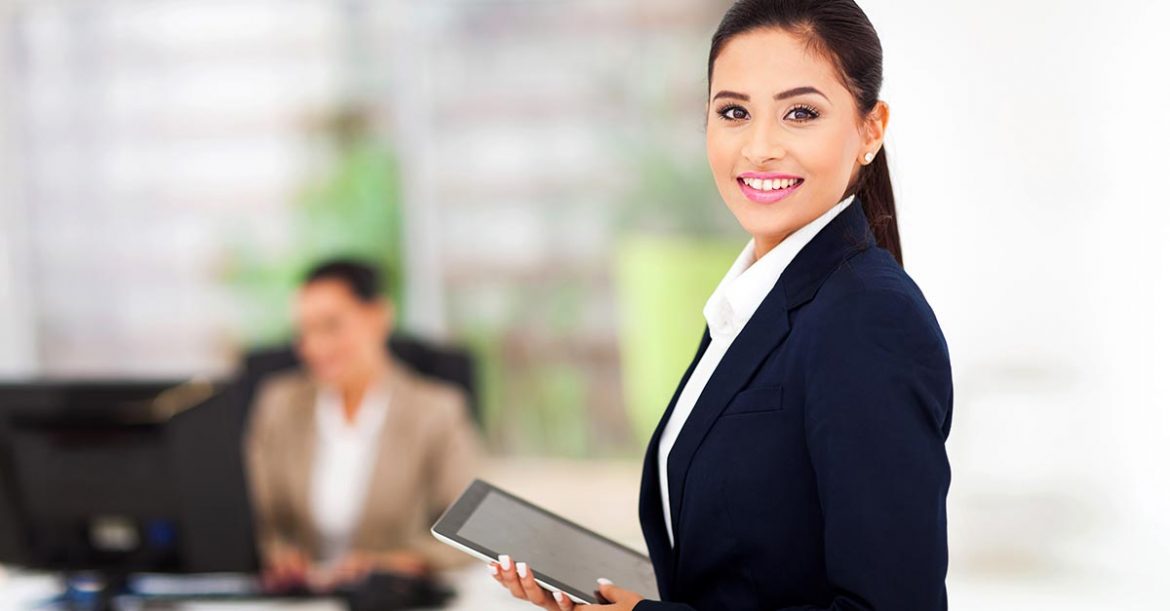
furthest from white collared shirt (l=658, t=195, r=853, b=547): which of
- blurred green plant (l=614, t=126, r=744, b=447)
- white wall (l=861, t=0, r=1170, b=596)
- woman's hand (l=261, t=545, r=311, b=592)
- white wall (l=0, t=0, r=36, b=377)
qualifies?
white wall (l=0, t=0, r=36, b=377)

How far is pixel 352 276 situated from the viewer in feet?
10.1

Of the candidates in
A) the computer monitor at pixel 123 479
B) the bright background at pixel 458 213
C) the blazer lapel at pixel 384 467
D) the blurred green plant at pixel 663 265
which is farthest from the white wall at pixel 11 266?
the computer monitor at pixel 123 479

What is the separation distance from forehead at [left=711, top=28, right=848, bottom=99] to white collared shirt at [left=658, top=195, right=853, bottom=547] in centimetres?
14

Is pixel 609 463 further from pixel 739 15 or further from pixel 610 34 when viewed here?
pixel 739 15

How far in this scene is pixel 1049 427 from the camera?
13.5ft

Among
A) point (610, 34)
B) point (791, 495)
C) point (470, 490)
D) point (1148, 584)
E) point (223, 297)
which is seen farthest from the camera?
point (223, 297)

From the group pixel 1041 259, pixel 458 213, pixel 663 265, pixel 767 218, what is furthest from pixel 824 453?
pixel 458 213

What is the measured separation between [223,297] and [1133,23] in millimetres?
4077

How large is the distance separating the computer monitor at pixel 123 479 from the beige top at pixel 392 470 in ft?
2.26

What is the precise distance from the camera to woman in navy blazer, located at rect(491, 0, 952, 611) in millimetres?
990

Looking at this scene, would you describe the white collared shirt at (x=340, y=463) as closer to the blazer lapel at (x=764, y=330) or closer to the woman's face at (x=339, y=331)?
the woman's face at (x=339, y=331)

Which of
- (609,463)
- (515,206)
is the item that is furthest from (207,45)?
(609,463)

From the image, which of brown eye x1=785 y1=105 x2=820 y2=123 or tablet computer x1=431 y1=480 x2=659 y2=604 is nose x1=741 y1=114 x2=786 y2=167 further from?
tablet computer x1=431 y1=480 x2=659 y2=604

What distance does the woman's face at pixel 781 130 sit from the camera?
1.10 metres
